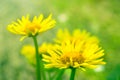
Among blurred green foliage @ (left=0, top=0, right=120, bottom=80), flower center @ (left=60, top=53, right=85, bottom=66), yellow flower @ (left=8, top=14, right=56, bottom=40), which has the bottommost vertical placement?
flower center @ (left=60, top=53, right=85, bottom=66)

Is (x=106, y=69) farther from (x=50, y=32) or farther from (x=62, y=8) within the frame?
(x=62, y=8)

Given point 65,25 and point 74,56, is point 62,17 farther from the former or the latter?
point 74,56

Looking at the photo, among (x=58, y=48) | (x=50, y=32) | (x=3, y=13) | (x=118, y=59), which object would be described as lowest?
(x=58, y=48)

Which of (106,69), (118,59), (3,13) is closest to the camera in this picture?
(106,69)

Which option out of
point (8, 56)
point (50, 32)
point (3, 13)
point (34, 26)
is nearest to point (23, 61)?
point (8, 56)

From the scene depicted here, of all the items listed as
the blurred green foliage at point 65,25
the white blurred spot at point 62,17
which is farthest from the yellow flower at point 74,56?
the white blurred spot at point 62,17

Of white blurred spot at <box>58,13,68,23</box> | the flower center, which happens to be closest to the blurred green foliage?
white blurred spot at <box>58,13,68,23</box>

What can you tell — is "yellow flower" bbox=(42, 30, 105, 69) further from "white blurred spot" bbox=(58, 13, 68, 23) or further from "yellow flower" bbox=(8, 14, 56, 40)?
"white blurred spot" bbox=(58, 13, 68, 23)
